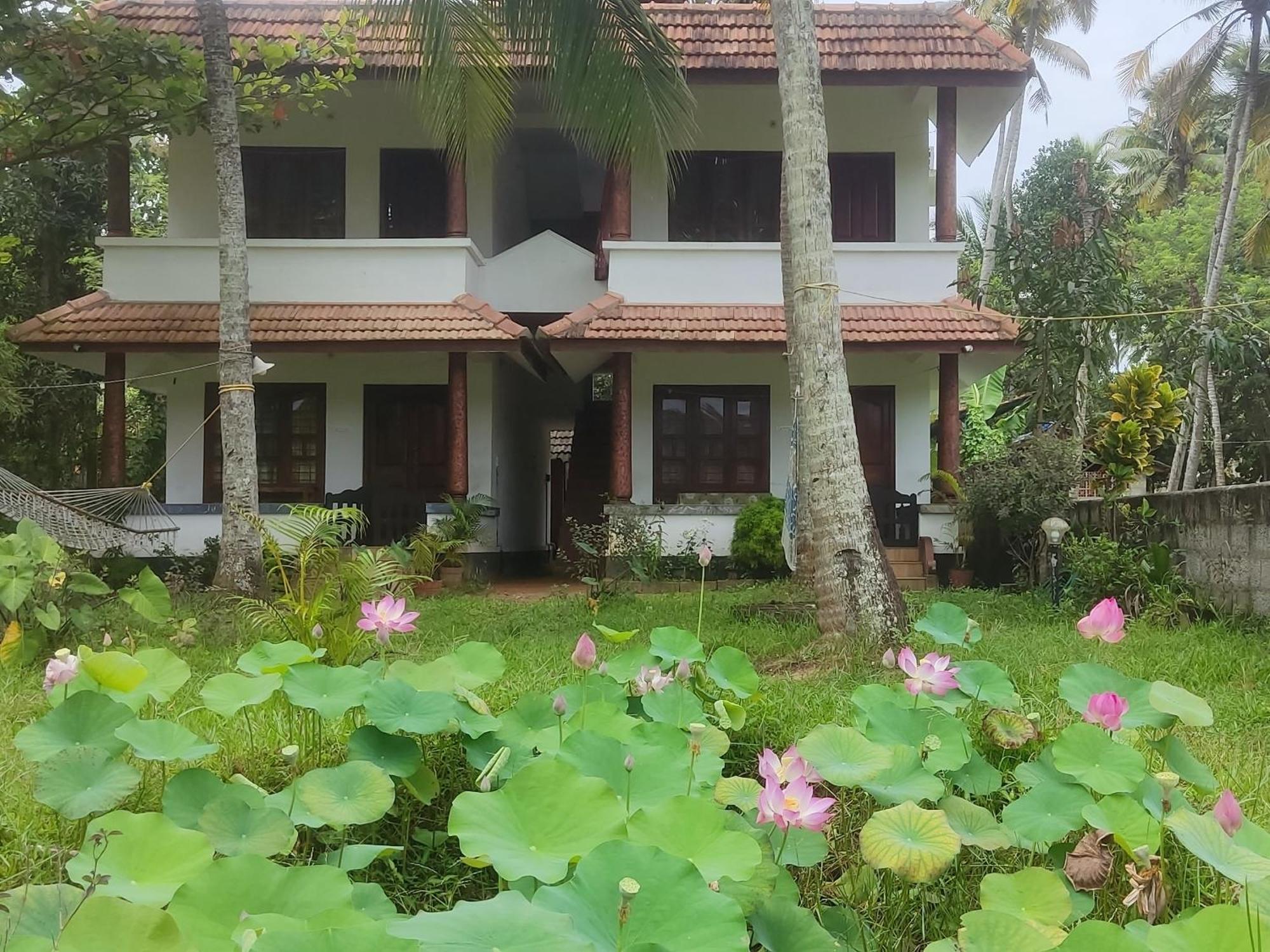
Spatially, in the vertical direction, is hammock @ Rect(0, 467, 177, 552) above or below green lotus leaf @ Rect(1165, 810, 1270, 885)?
above

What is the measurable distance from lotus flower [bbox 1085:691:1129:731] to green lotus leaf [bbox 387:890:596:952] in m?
1.28

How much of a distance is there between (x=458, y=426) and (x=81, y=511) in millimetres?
3643

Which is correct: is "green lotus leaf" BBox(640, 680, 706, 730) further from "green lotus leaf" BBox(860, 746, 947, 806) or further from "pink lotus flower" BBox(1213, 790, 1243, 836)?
"pink lotus flower" BBox(1213, 790, 1243, 836)

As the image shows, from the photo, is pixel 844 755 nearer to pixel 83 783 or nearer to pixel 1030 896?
pixel 1030 896

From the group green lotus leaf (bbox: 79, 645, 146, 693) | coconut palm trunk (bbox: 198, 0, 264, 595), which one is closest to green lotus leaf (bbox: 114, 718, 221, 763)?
green lotus leaf (bbox: 79, 645, 146, 693)

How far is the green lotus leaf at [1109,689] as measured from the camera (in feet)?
6.97

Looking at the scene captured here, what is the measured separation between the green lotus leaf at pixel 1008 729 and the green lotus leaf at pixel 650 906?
1475 mm

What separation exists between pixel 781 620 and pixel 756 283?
493 cm

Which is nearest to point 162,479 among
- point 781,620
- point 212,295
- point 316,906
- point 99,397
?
point 212,295

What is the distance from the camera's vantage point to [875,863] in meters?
1.58

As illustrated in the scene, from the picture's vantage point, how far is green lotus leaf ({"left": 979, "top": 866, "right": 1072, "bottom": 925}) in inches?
61.3

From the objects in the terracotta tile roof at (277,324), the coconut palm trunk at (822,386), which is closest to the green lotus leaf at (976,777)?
the coconut palm trunk at (822,386)

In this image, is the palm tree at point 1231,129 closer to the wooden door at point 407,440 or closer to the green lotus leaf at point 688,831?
the wooden door at point 407,440

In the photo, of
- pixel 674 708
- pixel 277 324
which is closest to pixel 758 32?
pixel 277 324
